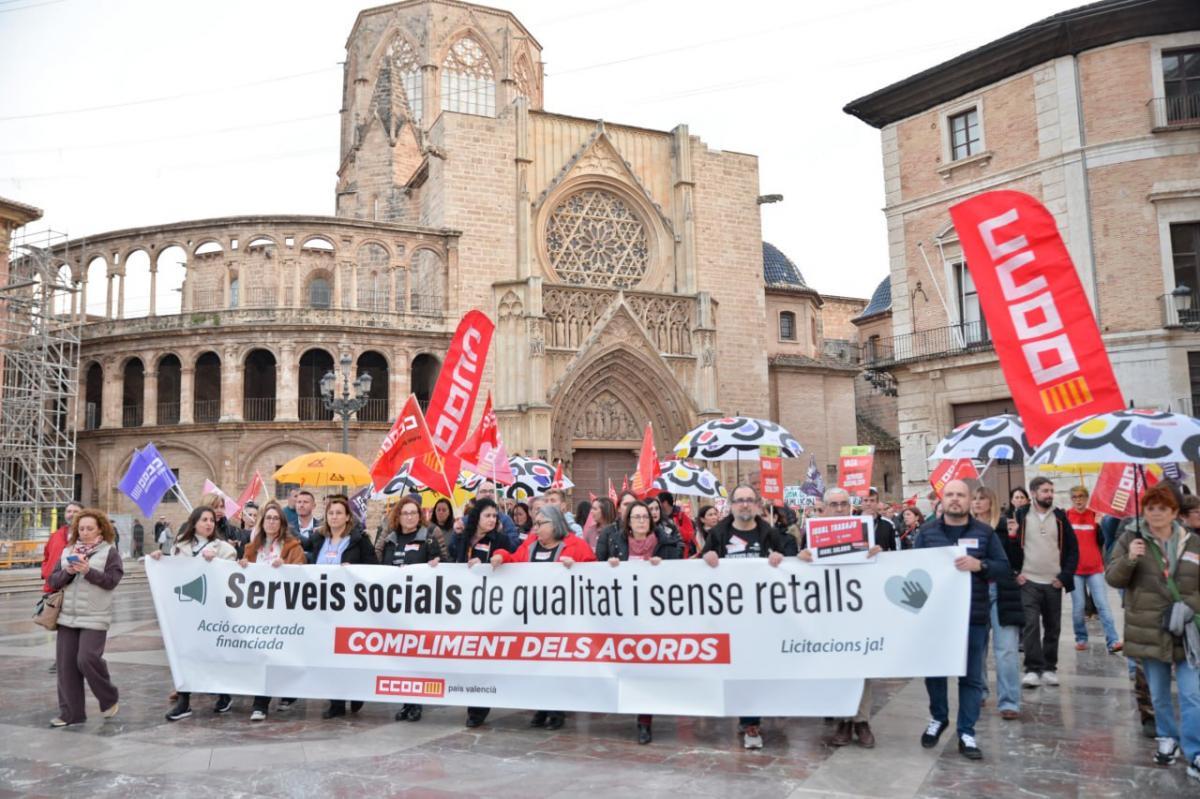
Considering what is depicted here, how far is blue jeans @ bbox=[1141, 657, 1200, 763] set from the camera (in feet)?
19.2

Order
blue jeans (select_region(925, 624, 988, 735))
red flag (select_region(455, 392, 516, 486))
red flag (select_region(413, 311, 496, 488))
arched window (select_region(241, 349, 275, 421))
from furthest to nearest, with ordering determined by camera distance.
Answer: arched window (select_region(241, 349, 275, 421)), red flag (select_region(455, 392, 516, 486)), red flag (select_region(413, 311, 496, 488)), blue jeans (select_region(925, 624, 988, 735))

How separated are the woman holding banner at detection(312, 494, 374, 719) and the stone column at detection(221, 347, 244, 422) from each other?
23.9m

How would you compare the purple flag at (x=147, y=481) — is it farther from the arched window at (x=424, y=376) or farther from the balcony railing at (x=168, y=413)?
the balcony railing at (x=168, y=413)

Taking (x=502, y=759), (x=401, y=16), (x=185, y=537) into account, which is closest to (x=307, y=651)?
(x=185, y=537)

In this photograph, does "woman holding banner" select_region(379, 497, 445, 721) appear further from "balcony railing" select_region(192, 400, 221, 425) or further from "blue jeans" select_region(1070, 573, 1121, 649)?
"balcony railing" select_region(192, 400, 221, 425)

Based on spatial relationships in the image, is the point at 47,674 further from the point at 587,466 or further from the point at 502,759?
the point at 587,466

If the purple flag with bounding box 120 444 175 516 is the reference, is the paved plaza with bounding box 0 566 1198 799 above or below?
below

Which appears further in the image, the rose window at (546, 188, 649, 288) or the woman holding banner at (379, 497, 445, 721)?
the rose window at (546, 188, 649, 288)

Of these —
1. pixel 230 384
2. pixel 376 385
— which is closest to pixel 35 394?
pixel 230 384

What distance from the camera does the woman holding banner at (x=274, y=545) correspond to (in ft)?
26.9

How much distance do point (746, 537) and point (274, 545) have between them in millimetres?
4058

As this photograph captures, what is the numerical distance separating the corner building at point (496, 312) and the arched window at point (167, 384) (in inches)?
3.7

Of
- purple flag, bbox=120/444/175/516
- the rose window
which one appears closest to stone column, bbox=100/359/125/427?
the rose window

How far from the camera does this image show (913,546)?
26.3 ft
